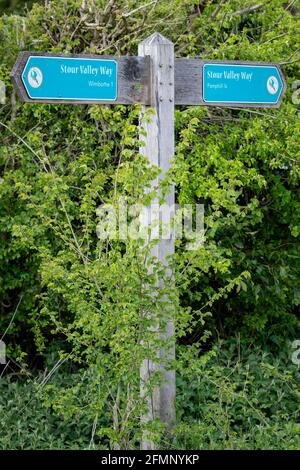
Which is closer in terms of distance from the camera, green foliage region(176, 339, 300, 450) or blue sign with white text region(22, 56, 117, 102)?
blue sign with white text region(22, 56, 117, 102)

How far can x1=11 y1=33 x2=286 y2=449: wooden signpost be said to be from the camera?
5.13 meters

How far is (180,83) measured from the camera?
554cm

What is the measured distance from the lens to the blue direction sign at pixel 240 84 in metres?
5.61

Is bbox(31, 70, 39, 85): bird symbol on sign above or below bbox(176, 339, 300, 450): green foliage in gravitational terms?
above

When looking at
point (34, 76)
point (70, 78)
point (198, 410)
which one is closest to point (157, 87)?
→ point (70, 78)

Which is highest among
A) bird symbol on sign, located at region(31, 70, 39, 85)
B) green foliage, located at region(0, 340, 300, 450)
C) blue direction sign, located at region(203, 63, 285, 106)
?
blue direction sign, located at region(203, 63, 285, 106)

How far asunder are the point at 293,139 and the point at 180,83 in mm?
1554

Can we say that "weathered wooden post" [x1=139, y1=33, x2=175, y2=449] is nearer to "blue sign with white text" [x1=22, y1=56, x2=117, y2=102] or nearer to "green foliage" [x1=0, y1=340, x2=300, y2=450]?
"green foliage" [x1=0, y1=340, x2=300, y2=450]

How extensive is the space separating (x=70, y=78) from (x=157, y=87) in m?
0.52

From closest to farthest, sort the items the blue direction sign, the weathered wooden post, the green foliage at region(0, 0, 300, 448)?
1. the weathered wooden post
2. the blue direction sign
3. the green foliage at region(0, 0, 300, 448)

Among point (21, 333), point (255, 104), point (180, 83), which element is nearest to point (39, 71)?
point (180, 83)

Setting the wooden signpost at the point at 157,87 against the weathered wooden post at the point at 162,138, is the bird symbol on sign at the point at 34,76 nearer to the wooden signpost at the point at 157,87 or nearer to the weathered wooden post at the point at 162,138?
the wooden signpost at the point at 157,87

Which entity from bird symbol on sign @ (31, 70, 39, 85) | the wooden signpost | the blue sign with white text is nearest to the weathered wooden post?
the wooden signpost

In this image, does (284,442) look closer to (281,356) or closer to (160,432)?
(160,432)
